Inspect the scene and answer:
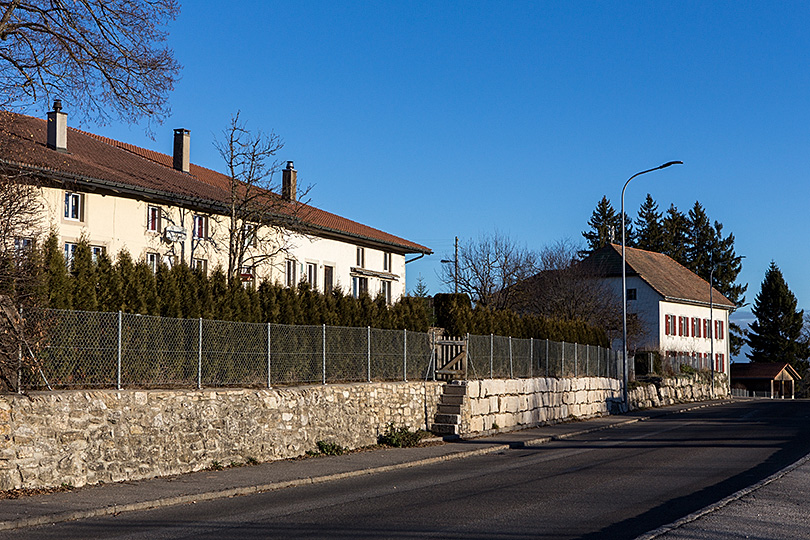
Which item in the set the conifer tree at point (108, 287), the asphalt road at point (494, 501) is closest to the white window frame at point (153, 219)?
the conifer tree at point (108, 287)

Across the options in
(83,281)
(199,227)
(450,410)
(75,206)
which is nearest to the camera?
(83,281)

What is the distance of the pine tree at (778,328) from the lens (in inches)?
3964

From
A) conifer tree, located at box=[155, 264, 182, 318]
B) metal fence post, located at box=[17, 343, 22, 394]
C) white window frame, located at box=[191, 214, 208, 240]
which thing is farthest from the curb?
white window frame, located at box=[191, 214, 208, 240]

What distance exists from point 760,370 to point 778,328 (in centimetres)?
1002

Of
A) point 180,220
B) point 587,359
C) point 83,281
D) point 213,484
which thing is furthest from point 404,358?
point 587,359

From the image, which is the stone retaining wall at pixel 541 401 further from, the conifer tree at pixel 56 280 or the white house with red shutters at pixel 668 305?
the white house with red shutters at pixel 668 305

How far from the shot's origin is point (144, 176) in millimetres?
35625

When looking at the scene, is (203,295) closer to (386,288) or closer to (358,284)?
(358,284)

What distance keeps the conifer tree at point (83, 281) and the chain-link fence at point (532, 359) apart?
11.3m

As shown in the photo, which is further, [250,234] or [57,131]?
[250,234]

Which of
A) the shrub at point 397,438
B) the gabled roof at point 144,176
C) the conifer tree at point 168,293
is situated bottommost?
the shrub at point 397,438

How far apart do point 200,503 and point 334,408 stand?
7566 mm

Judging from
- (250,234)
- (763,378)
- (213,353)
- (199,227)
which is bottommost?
(763,378)

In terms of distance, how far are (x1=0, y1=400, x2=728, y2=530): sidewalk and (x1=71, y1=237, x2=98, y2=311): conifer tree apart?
16.2 ft
